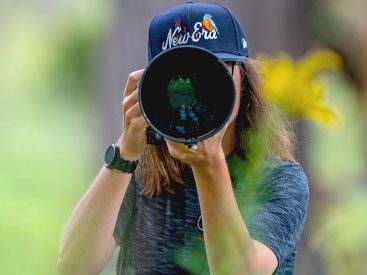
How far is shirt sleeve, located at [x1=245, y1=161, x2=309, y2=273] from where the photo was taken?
5.36 feet

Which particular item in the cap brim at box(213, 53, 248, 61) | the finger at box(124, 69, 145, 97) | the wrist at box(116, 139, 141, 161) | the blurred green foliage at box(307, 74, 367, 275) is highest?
the cap brim at box(213, 53, 248, 61)

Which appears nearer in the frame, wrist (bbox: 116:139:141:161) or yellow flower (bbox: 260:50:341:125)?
wrist (bbox: 116:139:141:161)

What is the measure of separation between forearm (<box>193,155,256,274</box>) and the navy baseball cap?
27 cm

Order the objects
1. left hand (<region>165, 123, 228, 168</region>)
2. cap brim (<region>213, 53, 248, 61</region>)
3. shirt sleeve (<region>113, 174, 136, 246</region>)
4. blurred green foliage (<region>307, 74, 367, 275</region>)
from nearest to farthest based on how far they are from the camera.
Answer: left hand (<region>165, 123, 228, 168</region>) → cap brim (<region>213, 53, 248, 61</region>) → shirt sleeve (<region>113, 174, 136, 246</region>) → blurred green foliage (<region>307, 74, 367, 275</region>)

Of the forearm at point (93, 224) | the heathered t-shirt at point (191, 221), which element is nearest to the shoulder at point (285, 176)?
the heathered t-shirt at point (191, 221)

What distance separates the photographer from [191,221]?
1806 mm

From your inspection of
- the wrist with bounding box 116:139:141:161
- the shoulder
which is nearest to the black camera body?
the wrist with bounding box 116:139:141:161

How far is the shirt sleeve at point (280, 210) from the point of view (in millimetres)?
1635

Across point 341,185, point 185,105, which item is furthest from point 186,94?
point 341,185

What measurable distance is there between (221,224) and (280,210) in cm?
20

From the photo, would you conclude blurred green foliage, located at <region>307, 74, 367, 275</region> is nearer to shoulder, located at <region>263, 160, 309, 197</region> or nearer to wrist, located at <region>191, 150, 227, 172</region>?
shoulder, located at <region>263, 160, 309, 197</region>

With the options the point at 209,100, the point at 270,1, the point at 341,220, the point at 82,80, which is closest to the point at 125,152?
the point at 209,100

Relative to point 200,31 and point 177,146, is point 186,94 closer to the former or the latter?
point 177,146

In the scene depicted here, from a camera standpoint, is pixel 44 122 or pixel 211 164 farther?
pixel 44 122
